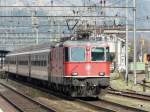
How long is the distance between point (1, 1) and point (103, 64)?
3478 cm

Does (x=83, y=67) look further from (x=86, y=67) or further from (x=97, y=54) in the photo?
(x=97, y=54)

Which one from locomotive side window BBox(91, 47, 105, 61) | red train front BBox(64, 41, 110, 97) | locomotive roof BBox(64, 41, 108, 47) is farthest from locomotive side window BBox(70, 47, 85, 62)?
locomotive side window BBox(91, 47, 105, 61)

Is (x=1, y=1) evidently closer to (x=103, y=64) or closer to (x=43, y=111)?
(x=103, y=64)

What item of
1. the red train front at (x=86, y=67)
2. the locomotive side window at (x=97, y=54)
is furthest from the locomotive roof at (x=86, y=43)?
the locomotive side window at (x=97, y=54)

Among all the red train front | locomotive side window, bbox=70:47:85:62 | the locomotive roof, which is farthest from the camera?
the locomotive roof

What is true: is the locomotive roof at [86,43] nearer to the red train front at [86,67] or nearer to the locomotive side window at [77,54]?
the red train front at [86,67]

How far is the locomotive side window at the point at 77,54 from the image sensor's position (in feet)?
91.5

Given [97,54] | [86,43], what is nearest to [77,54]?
[86,43]

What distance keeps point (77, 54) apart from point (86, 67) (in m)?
0.82

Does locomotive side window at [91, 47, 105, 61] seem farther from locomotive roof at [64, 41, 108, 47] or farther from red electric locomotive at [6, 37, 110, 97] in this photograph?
locomotive roof at [64, 41, 108, 47]

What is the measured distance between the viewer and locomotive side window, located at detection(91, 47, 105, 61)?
28078mm

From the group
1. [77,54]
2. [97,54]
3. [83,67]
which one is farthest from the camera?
[97,54]

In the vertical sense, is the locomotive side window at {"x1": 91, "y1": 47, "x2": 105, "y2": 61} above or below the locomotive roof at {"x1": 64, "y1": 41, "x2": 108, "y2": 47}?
below

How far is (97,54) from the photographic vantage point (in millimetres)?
28234
